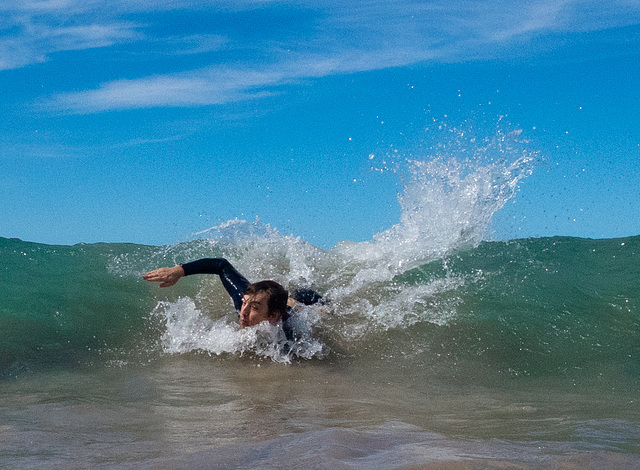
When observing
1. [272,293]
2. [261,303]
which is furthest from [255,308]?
[272,293]

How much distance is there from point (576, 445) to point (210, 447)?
206 cm

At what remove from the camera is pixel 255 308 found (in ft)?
18.0

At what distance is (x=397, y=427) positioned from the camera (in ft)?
11.9

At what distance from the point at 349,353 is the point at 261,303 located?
1.23 meters

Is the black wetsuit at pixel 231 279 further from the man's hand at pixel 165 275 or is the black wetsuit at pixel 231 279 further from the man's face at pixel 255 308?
the man's face at pixel 255 308

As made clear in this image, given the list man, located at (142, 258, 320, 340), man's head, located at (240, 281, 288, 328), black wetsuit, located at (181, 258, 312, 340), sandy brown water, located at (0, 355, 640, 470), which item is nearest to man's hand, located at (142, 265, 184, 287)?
man, located at (142, 258, 320, 340)

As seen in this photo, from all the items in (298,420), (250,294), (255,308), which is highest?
(250,294)

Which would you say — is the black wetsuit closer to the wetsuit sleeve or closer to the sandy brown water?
the wetsuit sleeve

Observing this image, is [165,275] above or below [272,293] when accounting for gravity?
above

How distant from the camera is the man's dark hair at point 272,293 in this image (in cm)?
555

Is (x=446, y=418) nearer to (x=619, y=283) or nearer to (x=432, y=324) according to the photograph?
(x=432, y=324)

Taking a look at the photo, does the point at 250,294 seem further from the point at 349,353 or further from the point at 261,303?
the point at 349,353

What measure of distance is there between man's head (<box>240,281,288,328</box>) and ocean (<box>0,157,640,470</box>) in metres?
0.45

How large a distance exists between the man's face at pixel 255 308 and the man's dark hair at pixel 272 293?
0.04 metres
